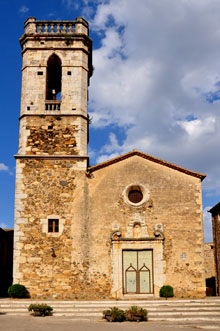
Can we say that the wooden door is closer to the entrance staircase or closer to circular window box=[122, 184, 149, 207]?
the entrance staircase

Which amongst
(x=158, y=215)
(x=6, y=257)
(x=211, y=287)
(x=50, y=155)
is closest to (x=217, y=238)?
(x=211, y=287)

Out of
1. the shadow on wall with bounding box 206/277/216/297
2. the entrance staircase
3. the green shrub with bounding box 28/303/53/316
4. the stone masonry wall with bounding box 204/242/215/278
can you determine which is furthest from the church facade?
the stone masonry wall with bounding box 204/242/215/278

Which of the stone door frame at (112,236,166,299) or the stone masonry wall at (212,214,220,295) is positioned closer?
the stone door frame at (112,236,166,299)

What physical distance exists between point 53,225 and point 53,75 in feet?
29.4

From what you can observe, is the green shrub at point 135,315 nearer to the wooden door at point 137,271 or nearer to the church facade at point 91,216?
the church facade at point 91,216

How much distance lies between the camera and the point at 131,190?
18141 mm

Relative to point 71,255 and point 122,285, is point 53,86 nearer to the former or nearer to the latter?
point 71,255

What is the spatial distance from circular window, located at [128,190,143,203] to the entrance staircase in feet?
15.8

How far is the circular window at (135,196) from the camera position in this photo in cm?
1804

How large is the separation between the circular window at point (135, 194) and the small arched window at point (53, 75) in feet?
21.9

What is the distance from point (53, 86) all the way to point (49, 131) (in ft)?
14.5

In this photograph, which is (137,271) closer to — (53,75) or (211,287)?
(211,287)

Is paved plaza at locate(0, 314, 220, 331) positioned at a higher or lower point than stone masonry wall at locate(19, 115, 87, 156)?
lower

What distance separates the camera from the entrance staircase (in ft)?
41.4
